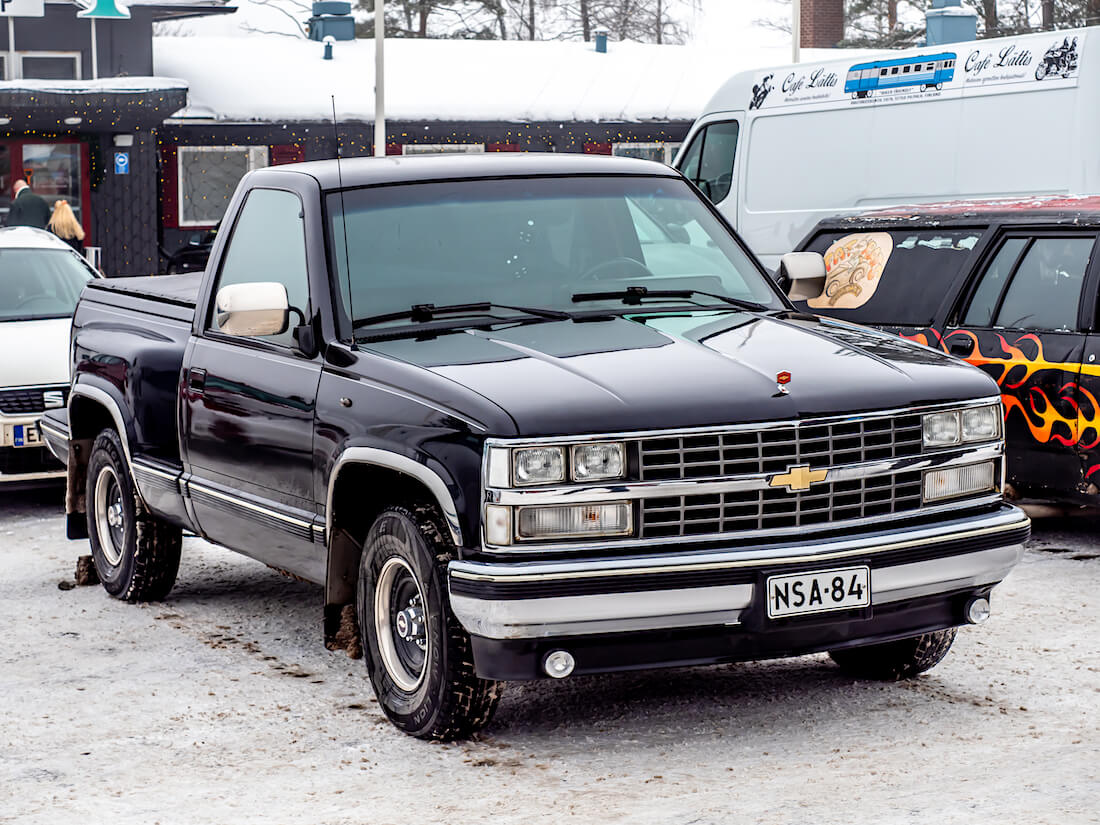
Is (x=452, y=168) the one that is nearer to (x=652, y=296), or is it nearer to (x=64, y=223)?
(x=652, y=296)

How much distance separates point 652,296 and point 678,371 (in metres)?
1.04

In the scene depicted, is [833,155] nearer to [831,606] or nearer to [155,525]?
[155,525]

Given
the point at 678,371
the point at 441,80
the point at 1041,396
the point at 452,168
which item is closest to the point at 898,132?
the point at 1041,396

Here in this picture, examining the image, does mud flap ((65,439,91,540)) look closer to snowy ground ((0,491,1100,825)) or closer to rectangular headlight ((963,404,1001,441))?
snowy ground ((0,491,1100,825))

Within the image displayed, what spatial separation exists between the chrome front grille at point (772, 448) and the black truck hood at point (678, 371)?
0.17 feet

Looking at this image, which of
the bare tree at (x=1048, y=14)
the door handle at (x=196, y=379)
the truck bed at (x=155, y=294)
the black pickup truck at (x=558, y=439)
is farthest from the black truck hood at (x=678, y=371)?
the bare tree at (x=1048, y=14)

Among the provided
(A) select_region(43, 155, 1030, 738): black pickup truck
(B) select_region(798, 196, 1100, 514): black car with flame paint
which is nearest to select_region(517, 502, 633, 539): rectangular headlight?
(A) select_region(43, 155, 1030, 738): black pickup truck

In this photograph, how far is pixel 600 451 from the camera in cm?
529

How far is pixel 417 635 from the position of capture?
5.85 m

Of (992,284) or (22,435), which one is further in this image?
(22,435)

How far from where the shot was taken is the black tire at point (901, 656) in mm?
6434

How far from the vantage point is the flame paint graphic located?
344 inches

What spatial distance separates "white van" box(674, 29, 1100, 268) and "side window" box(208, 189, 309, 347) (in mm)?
8224

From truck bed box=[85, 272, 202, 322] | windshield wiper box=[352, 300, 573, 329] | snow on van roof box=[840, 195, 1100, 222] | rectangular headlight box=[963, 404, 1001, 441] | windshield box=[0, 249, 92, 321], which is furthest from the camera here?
windshield box=[0, 249, 92, 321]
